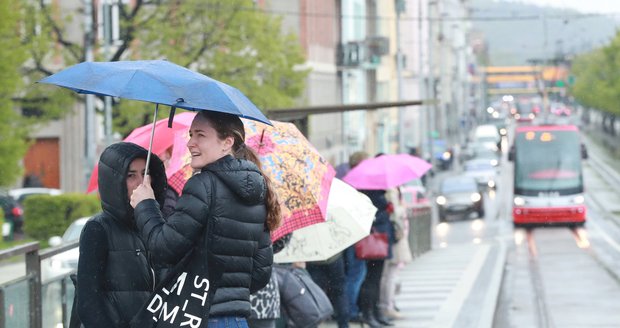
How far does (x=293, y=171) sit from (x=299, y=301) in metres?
1.17

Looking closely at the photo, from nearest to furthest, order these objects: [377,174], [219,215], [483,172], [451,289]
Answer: [219,215] < [377,174] < [451,289] < [483,172]

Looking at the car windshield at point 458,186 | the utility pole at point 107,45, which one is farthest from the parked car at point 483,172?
the utility pole at point 107,45

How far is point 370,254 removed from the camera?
1362 cm

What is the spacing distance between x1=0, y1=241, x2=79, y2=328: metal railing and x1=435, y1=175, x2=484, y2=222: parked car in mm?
39234

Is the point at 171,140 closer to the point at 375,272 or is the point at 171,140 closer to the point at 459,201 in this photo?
the point at 375,272

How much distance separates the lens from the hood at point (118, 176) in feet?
18.4

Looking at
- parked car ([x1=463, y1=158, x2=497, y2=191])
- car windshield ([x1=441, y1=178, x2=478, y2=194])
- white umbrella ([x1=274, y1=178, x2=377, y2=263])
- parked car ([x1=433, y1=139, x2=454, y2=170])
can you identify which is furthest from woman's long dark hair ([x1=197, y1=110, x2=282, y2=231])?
parked car ([x1=433, y1=139, x2=454, y2=170])

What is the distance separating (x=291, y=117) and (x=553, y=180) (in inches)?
1061

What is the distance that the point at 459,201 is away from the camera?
48000 mm

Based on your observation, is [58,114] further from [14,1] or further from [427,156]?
[427,156]

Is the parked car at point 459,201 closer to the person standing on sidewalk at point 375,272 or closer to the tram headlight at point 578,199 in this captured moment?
the tram headlight at point 578,199

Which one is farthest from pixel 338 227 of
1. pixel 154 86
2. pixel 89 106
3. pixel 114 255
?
pixel 89 106

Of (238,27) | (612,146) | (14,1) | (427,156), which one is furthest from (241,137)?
(612,146)

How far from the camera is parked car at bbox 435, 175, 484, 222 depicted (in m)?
47.9
